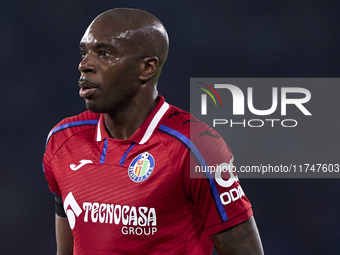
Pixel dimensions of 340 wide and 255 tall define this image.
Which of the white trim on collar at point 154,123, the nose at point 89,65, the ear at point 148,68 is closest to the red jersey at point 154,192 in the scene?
the white trim on collar at point 154,123

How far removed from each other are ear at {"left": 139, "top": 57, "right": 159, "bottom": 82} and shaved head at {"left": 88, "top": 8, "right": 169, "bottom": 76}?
0.01 m

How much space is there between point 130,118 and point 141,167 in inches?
6.6

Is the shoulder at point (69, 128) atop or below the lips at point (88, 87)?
below

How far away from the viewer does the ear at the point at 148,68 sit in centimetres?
160

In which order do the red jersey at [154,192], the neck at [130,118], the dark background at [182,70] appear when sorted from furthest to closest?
the dark background at [182,70] < the neck at [130,118] < the red jersey at [154,192]

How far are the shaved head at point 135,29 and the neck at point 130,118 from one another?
15 cm

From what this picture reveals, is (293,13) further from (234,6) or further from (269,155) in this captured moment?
(269,155)

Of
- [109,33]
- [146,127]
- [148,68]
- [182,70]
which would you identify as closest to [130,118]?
[146,127]

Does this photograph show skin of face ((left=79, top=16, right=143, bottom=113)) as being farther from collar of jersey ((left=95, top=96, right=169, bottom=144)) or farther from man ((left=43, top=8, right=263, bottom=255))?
collar of jersey ((left=95, top=96, right=169, bottom=144))

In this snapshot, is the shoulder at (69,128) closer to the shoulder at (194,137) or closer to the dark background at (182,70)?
the shoulder at (194,137)

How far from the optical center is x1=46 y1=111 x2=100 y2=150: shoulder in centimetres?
173

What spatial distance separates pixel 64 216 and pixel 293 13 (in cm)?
206

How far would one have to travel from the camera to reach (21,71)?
3.27m

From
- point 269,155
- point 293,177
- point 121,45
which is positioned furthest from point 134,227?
point 293,177
